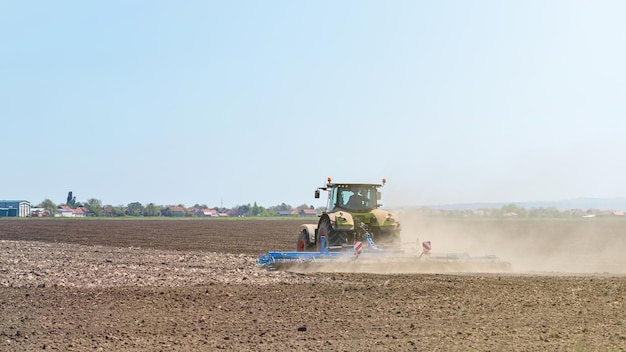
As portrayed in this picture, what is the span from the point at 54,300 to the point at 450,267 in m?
9.74

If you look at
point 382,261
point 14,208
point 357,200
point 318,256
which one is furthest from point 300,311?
point 14,208

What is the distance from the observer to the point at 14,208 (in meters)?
137

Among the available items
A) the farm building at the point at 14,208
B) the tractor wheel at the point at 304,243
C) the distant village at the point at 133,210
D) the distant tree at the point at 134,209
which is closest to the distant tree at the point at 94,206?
the distant village at the point at 133,210

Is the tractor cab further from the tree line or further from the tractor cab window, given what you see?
the tree line

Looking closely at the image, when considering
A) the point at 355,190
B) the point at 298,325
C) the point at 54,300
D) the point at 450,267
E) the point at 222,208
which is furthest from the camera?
the point at 222,208

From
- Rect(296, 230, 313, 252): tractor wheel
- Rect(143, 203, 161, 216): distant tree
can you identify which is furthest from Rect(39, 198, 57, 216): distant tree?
Rect(296, 230, 313, 252): tractor wheel

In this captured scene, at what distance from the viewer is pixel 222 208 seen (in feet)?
578

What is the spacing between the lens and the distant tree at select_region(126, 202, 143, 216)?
147750mm

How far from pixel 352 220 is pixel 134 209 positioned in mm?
136938

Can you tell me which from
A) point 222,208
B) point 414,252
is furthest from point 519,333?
point 222,208

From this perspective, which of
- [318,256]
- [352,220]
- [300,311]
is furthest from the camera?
[352,220]

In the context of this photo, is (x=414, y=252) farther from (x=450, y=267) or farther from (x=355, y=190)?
(x=355, y=190)

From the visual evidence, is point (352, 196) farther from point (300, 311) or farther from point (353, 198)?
point (300, 311)

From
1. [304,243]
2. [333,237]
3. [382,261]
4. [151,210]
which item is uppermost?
[151,210]
